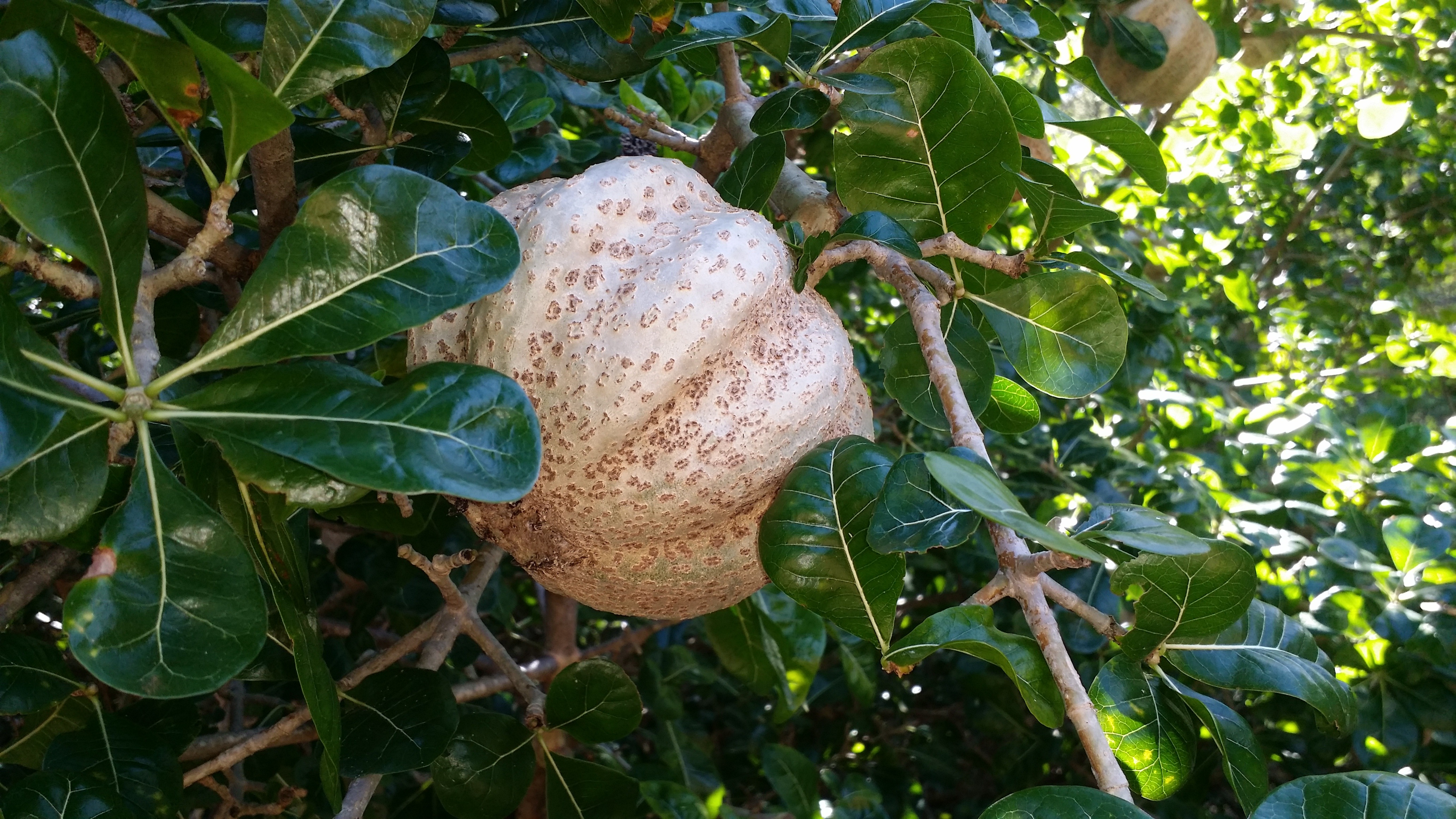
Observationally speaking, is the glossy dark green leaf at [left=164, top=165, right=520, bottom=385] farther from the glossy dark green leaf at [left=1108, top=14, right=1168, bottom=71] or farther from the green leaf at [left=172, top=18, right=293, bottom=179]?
the glossy dark green leaf at [left=1108, top=14, right=1168, bottom=71]

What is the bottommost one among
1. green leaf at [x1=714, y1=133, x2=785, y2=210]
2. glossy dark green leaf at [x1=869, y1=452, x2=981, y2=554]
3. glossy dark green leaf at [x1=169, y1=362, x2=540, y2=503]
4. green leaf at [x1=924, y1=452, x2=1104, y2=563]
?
glossy dark green leaf at [x1=869, y1=452, x2=981, y2=554]

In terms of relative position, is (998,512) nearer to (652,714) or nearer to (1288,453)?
(652,714)

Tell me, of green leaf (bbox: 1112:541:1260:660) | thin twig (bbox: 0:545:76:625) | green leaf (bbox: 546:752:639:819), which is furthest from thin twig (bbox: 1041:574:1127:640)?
thin twig (bbox: 0:545:76:625)

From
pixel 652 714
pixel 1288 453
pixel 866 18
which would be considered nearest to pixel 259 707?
pixel 652 714

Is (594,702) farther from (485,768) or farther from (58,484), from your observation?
(58,484)

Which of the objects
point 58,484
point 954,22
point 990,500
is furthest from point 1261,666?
point 58,484

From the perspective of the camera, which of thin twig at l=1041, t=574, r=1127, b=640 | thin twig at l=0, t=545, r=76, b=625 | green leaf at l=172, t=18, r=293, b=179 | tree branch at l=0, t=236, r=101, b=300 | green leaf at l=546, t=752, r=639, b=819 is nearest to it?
green leaf at l=172, t=18, r=293, b=179
